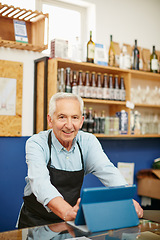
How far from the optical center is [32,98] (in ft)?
10.9

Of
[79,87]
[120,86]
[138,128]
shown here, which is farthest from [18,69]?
[138,128]

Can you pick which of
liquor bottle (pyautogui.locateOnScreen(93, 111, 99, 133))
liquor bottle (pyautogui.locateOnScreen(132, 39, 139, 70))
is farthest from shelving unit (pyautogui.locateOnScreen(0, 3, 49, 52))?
liquor bottle (pyautogui.locateOnScreen(132, 39, 139, 70))

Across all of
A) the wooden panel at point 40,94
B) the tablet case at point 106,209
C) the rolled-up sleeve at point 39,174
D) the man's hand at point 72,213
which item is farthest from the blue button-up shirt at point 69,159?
the wooden panel at point 40,94

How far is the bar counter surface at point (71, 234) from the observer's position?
118 centimetres

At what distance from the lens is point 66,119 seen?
1.82m

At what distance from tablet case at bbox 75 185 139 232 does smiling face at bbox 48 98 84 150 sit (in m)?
0.67

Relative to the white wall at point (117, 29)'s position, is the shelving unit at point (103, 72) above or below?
below

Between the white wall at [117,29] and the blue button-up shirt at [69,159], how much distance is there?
53.4 inches

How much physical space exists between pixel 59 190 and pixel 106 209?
0.79 m

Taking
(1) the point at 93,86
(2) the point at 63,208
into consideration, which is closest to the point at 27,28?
(1) the point at 93,86

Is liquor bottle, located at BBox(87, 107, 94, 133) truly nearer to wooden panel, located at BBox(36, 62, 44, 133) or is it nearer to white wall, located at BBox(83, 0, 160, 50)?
wooden panel, located at BBox(36, 62, 44, 133)

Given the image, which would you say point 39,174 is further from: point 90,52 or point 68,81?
point 90,52

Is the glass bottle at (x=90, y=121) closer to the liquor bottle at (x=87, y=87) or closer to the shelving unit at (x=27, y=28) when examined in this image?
the liquor bottle at (x=87, y=87)

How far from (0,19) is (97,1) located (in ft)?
4.31
